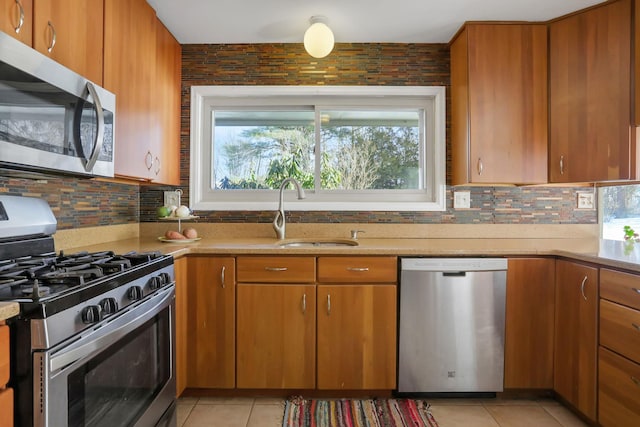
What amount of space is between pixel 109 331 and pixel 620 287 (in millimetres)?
1983

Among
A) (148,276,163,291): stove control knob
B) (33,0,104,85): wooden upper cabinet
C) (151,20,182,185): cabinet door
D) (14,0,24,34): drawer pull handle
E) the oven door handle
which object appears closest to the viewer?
the oven door handle

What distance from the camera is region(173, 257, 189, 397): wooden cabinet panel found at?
6.35ft

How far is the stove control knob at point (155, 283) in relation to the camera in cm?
146

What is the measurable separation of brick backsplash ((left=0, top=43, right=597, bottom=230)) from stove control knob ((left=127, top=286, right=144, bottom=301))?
125cm

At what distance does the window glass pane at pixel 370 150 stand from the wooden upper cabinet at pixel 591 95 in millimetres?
845

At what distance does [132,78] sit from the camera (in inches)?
74.7

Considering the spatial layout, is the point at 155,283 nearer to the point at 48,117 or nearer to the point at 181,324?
the point at 181,324

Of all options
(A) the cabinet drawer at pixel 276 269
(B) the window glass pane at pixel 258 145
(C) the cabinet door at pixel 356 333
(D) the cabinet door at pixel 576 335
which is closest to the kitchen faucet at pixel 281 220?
(B) the window glass pane at pixel 258 145

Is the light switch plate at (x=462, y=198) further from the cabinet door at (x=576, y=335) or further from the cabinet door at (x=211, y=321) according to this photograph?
the cabinet door at (x=211, y=321)

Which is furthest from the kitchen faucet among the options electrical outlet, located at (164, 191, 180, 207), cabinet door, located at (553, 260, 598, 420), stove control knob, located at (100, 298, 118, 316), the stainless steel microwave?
cabinet door, located at (553, 260, 598, 420)

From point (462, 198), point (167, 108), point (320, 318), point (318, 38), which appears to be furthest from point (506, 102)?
point (167, 108)

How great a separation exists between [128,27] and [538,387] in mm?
2830

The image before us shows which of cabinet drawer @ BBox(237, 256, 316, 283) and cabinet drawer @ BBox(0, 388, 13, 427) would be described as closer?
cabinet drawer @ BBox(0, 388, 13, 427)

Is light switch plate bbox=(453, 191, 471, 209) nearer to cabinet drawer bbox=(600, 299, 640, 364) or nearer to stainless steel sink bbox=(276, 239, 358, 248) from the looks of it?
stainless steel sink bbox=(276, 239, 358, 248)
